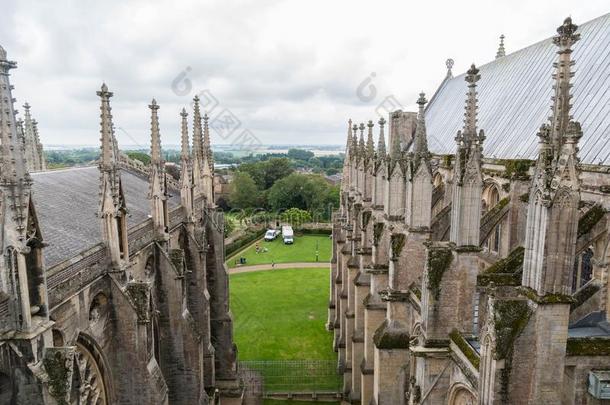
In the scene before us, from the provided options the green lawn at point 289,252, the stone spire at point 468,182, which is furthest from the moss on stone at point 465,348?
the green lawn at point 289,252

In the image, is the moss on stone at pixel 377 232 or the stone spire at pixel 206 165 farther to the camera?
the stone spire at pixel 206 165

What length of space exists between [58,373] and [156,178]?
32.5 ft

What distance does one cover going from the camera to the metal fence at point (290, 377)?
2703 centimetres

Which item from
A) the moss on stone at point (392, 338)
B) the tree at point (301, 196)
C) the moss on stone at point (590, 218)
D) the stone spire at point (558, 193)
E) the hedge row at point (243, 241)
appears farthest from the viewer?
the tree at point (301, 196)

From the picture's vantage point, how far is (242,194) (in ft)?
332

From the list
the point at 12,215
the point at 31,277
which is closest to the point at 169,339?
the point at 31,277

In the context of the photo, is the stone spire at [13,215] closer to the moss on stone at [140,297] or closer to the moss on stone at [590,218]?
the moss on stone at [140,297]

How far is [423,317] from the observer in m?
13.1

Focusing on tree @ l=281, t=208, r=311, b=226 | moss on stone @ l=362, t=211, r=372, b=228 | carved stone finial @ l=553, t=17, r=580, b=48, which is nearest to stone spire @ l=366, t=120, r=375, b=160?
moss on stone @ l=362, t=211, r=372, b=228

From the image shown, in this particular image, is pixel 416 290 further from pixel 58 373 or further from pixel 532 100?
pixel 58 373

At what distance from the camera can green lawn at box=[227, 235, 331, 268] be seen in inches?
2468

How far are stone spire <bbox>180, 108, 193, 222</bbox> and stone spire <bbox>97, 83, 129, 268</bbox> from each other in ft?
25.9

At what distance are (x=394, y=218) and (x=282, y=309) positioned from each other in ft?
84.8

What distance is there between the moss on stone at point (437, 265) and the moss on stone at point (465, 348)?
1.24 m
